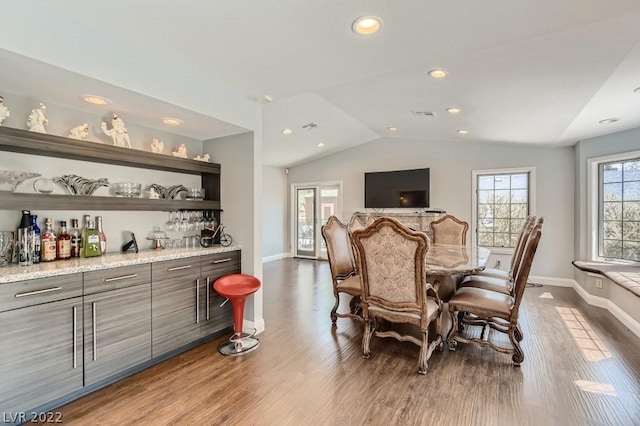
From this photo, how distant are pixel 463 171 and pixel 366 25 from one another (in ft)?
16.3

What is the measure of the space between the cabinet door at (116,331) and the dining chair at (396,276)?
5.90 ft

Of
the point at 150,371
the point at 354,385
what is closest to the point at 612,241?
the point at 354,385

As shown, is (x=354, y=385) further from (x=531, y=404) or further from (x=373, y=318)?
(x=531, y=404)

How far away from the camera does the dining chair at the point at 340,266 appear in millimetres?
3402

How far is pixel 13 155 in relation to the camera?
7.45 ft

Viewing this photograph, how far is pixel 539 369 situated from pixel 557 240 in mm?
3790

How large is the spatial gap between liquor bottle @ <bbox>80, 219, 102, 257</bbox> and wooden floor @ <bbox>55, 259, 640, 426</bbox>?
106 centimetres

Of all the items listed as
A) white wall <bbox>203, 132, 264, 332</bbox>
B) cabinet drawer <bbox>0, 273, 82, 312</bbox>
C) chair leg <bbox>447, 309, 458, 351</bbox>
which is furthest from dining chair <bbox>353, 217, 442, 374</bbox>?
cabinet drawer <bbox>0, 273, 82, 312</bbox>

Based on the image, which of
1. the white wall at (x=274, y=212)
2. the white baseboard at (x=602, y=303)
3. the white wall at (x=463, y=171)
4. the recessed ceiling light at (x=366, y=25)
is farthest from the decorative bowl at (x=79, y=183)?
the white wall at (x=463, y=171)

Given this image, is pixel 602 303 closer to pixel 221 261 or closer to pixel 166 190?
pixel 221 261

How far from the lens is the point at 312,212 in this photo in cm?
828

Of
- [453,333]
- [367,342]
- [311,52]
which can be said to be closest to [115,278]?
[367,342]

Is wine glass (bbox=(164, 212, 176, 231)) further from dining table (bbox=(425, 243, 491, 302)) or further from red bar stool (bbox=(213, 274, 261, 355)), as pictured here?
dining table (bbox=(425, 243, 491, 302))

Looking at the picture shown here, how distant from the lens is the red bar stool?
2.79m
